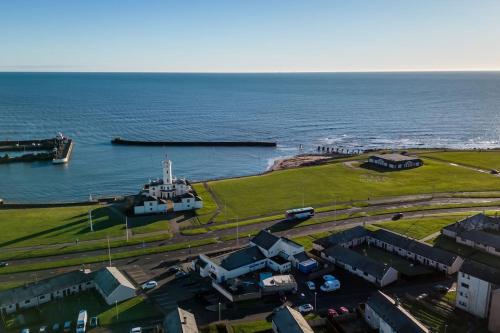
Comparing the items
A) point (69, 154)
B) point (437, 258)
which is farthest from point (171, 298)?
point (69, 154)

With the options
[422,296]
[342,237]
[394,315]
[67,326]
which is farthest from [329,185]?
[67,326]

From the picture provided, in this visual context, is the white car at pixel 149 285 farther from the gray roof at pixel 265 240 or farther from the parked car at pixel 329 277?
the parked car at pixel 329 277

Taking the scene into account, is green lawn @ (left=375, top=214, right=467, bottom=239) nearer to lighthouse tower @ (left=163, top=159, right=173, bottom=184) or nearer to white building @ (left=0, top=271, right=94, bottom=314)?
lighthouse tower @ (left=163, top=159, right=173, bottom=184)

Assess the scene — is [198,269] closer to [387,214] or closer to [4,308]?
[4,308]

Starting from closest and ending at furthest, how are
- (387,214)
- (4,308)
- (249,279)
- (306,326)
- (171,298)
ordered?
(306,326), (4,308), (171,298), (249,279), (387,214)

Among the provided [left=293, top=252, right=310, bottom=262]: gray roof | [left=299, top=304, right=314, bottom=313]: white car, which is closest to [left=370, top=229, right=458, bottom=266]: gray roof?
Answer: [left=293, top=252, right=310, bottom=262]: gray roof

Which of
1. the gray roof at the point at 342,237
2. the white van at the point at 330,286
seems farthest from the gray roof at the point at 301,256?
the white van at the point at 330,286
